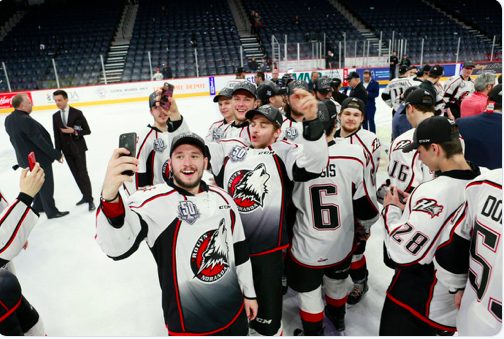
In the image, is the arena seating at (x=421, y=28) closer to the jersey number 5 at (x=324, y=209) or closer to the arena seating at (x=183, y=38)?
the arena seating at (x=183, y=38)

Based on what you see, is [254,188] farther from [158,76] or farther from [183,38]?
[183,38]

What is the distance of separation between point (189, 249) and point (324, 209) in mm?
1044

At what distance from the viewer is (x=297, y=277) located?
250cm

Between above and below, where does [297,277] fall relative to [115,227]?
below

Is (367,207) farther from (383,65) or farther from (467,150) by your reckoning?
(383,65)

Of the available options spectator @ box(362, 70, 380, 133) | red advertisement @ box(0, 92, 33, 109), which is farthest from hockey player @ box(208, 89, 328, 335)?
red advertisement @ box(0, 92, 33, 109)

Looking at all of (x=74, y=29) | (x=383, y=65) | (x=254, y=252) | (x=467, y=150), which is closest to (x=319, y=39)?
(x=383, y=65)

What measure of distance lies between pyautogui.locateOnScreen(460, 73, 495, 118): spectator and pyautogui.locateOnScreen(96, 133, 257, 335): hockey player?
3.14 meters

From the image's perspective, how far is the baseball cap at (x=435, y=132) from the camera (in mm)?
1719

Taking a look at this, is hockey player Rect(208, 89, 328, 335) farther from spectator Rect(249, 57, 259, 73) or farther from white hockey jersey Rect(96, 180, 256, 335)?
spectator Rect(249, 57, 259, 73)

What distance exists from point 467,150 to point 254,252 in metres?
1.99

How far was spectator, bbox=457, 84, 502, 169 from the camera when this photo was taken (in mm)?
2762

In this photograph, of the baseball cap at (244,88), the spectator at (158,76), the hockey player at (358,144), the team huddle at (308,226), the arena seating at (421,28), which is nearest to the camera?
the team huddle at (308,226)

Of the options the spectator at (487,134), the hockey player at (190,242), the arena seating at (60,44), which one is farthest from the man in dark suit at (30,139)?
the arena seating at (60,44)
